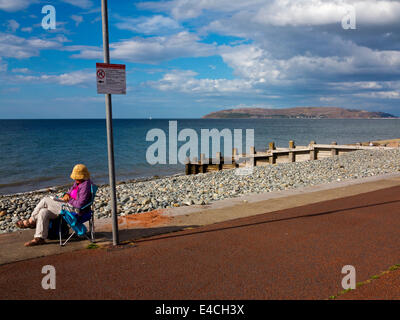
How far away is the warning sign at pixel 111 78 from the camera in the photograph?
17.4 ft

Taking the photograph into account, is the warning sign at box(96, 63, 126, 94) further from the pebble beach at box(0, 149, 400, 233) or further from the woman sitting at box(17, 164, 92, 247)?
the pebble beach at box(0, 149, 400, 233)

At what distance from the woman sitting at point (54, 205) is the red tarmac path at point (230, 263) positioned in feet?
2.23

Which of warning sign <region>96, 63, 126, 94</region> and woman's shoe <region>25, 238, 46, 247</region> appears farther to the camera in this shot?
woman's shoe <region>25, 238, 46, 247</region>

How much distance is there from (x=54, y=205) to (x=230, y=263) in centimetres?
301

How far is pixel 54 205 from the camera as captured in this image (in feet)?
19.5

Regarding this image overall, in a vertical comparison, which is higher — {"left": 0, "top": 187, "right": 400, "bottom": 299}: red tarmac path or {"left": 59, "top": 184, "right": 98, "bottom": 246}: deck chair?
{"left": 59, "top": 184, "right": 98, "bottom": 246}: deck chair

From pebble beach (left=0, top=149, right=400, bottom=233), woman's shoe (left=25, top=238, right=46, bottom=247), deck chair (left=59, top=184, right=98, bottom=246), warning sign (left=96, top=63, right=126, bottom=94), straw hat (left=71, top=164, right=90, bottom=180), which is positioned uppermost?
warning sign (left=96, top=63, right=126, bottom=94)

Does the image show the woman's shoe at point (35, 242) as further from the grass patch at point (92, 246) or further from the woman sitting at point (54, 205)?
the grass patch at point (92, 246)

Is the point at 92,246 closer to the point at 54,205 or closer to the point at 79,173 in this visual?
the point at 54,205

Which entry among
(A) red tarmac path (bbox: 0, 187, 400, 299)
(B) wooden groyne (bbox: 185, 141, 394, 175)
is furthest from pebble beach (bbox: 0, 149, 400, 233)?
(B) wooden groyne (bbox: 185, 141, 394, 175)

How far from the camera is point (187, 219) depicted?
760cm

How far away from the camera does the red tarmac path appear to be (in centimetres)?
422

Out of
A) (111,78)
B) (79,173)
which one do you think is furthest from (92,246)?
(111,78)

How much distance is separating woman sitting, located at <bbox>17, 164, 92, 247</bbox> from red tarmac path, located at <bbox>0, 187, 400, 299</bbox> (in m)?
0.68
